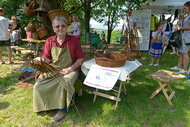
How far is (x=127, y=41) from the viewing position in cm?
396

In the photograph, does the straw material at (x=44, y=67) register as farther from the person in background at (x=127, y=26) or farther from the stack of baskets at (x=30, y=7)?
the person in background at (x=127, y=26)

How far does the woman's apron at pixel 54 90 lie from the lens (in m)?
2.33

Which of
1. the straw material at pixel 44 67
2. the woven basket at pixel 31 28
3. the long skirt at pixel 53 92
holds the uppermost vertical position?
the woven basket at pixel 31 28

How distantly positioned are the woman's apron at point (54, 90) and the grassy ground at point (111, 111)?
0.22m

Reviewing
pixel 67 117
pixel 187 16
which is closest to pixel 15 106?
pixel 67 117

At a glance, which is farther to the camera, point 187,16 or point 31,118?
point 187,16

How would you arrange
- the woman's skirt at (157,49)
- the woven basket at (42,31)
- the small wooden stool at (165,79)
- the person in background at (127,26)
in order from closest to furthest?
1. the small wooden stool at (165,79)
2. the woven basket at (42,31)
3. the person in background at (127,26)
4. the woman's skirt at (157,49)

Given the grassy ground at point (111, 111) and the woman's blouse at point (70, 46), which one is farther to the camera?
the woman's blouse at point (70, 46)

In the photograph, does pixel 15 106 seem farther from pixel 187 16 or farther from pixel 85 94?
pixel 187 16

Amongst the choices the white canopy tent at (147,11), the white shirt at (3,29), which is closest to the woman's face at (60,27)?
the white shirt at (3,29)

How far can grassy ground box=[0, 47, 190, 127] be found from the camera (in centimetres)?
235

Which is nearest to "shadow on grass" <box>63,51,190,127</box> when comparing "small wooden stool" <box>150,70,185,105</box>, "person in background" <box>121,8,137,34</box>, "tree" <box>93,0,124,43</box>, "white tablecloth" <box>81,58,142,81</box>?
"small wooden stool" <box>150,70,185,105</box>

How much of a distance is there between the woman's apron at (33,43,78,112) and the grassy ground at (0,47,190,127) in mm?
216

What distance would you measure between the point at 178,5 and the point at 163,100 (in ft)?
18.7
